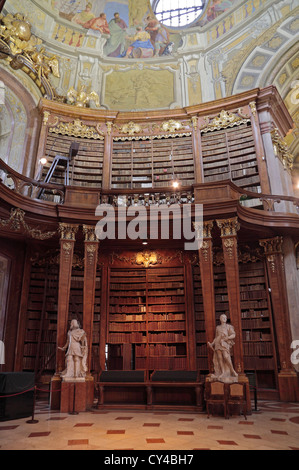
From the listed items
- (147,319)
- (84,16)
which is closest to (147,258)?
(147,319)

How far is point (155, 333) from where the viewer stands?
26.9 feet

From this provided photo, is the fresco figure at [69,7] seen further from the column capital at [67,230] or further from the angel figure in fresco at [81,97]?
the column capital at [67,230]

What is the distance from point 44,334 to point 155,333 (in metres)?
2.47

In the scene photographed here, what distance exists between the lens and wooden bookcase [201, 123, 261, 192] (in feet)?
28.9

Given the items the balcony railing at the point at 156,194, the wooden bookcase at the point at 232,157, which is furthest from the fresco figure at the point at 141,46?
the balcony railing at the point at 156,194

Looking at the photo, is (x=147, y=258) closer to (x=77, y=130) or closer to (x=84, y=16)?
(x=77, y=130)

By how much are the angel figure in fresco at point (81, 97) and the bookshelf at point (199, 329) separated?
5.53 meters

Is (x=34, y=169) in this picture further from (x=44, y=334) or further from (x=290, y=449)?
(x=290, y=449)

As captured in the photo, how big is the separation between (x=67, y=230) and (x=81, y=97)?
15.3 ft

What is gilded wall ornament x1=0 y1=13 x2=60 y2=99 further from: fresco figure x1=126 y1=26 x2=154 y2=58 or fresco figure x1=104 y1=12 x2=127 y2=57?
fresco figure x1=126 y1=26 x2=154 y2=58

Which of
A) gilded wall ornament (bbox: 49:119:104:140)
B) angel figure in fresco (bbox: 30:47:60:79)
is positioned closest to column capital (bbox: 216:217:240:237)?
gilded wall ornament (bbox: 49:119:104:140)

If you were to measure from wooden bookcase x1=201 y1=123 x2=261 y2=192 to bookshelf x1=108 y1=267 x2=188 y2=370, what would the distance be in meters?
Answer: 2.58

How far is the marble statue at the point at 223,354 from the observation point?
595 centimetres
